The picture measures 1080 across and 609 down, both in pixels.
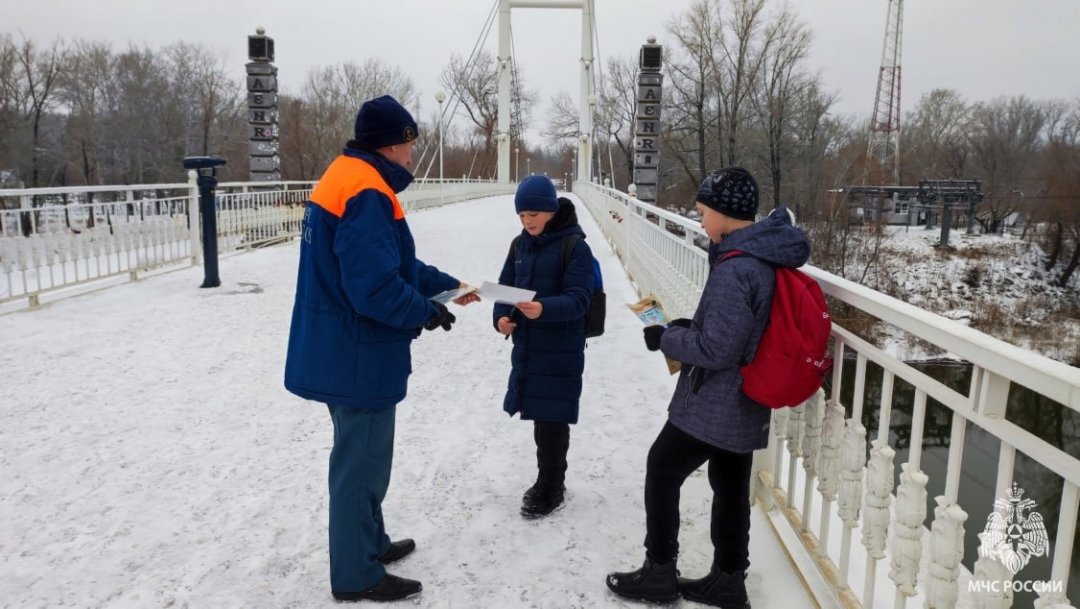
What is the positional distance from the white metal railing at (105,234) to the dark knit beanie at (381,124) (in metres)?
5.29

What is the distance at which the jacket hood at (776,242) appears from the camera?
198 cm

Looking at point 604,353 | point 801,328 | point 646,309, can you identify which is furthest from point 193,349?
point 801,328

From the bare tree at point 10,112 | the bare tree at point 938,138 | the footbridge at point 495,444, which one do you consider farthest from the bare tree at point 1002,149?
the bare tree at point 10,112

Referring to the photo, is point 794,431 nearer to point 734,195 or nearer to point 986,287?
point 734,195

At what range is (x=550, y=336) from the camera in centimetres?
281

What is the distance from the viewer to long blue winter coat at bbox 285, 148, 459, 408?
201 cm

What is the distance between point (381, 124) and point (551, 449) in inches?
58.6

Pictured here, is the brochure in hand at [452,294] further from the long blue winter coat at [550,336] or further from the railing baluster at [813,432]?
the railing baluster at [813,432]

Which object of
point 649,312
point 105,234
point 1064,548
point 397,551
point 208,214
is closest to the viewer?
point 1064,548

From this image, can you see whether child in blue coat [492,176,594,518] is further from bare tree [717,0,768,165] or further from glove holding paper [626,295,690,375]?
bare tree [717,0,768,165]

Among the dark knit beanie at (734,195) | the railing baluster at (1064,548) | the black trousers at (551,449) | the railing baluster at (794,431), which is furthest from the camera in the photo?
the black trousers at (551,449)

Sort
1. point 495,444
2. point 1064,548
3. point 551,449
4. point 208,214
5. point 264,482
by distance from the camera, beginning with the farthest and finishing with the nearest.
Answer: point 208,214 < point 495,444 < point 264,482 < point 551,449 < point 1064,548

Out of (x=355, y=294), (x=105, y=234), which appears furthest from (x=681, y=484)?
(x=105, y=234)

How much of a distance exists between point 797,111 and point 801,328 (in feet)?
126
